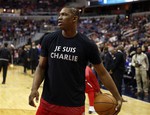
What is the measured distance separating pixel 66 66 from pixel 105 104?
0.87m

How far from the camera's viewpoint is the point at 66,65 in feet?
11.5

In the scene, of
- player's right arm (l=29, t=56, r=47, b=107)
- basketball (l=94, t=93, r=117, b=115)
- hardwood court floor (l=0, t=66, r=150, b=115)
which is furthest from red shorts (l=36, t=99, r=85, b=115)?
hardwood court floor (l=0, t=66, r=150, b=115)

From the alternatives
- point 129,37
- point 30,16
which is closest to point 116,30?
point 129,37

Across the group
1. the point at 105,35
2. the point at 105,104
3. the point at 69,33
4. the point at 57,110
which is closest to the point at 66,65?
the point at 69,33

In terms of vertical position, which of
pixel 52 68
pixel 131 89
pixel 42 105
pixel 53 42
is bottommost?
pixel 131 89

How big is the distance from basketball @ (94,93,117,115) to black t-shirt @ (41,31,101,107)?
543 mm

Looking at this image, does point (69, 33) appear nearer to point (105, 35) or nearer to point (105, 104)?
point (105, 104)

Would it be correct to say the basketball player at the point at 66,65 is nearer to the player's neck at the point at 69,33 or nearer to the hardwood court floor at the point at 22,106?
the player's neck at the point at 69,33

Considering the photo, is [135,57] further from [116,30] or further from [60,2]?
[60,2]

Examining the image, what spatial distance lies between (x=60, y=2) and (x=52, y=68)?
134 ft

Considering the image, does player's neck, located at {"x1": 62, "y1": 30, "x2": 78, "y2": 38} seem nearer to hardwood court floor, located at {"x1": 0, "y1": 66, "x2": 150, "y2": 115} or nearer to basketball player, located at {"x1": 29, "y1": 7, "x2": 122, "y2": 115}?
basketball player, located at {"x1": 29, "y1": 7, "x2": 122, "y2": 115}

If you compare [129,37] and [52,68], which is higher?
[52,68]

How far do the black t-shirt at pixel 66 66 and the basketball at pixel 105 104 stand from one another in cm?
54

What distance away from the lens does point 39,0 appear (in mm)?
44438
